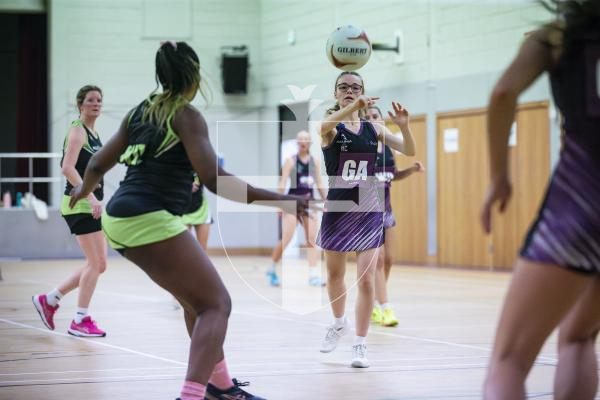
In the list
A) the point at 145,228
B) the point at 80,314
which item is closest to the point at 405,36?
the point at 80,314

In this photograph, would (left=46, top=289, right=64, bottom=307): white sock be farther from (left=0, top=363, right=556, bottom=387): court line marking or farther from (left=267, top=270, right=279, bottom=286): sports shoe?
(left=267, top=270, right=279, bottom=286): sports shoe

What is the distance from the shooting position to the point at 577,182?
129 inches

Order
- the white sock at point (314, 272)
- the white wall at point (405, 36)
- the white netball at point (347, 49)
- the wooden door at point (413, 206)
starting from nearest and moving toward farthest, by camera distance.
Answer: the white netball at point (347, 49) < the white sock at point (314, 272) < the white wall at point (405, 36) < the wooden door at point (413, 206)

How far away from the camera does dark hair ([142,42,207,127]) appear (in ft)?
15.5

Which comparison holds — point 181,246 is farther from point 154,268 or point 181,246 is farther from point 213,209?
point 213,209

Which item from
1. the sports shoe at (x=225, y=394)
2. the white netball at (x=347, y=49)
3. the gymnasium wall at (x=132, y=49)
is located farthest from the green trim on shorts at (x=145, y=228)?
the gymnasium wall at (x=132, y=49)

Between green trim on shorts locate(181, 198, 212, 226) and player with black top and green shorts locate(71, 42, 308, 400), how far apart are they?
6616mm

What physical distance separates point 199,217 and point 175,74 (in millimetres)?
6798

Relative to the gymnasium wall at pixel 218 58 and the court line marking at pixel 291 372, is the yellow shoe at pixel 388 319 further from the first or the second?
the gymnasium wall at pixel 218 58

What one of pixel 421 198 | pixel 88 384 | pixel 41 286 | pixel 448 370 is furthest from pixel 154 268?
pixel 421 198

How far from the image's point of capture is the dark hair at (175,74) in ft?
15.5

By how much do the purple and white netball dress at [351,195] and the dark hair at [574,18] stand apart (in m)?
3.90

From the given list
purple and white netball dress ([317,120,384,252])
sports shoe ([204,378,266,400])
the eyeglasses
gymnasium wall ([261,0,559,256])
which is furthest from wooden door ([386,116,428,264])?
sports shoe ([204,378,266,400])

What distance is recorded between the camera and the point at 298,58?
2373 centimetres
